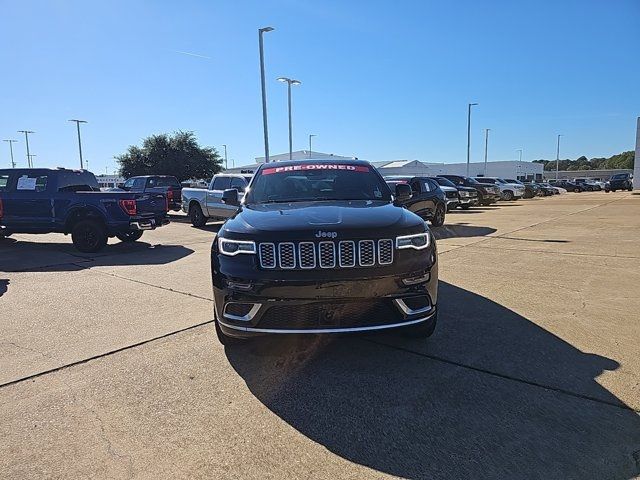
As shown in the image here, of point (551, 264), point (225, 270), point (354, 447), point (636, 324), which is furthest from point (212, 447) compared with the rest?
point (551, 264)

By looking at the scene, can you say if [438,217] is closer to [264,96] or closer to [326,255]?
[326,255]

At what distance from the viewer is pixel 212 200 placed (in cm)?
1543

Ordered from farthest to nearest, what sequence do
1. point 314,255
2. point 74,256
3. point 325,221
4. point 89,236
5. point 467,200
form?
1. point 467,200
2. point 89,236
3. point 74,256
4. point 325,221
5. point 314,255

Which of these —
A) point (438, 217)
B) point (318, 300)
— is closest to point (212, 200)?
point (438, 217)

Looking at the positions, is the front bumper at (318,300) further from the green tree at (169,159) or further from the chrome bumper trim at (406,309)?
the green tree at (169,159)

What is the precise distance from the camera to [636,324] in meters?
4.71

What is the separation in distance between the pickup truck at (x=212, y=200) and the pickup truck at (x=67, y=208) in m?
3.86

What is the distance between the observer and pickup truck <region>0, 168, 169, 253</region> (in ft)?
34.1

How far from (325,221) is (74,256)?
807 centimetres

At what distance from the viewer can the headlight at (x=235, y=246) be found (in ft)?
11.7

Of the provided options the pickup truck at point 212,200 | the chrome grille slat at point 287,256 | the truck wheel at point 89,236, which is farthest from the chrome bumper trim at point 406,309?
the pickup truck at point 212,200

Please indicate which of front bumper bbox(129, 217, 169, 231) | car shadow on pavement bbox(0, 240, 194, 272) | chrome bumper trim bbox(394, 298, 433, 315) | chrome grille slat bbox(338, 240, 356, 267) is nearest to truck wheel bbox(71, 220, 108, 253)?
car shadow on pavement bbox(0, 240, 194, 272)

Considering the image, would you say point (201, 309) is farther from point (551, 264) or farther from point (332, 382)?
point (551, 264)

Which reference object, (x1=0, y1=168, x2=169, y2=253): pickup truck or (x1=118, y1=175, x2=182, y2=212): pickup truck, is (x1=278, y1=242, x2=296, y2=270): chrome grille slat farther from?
(x1=118, y1=175, x2=182, y2=212): pickup truck
